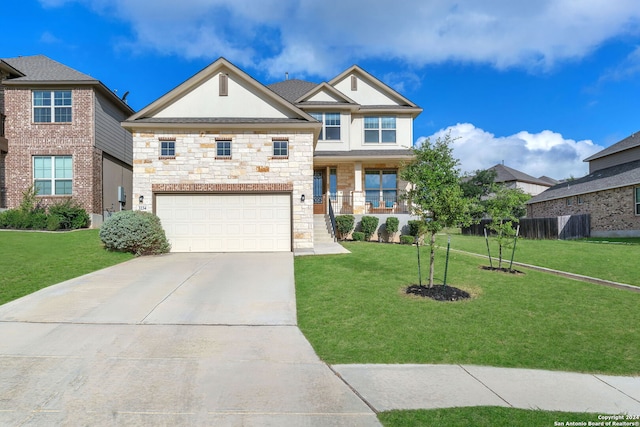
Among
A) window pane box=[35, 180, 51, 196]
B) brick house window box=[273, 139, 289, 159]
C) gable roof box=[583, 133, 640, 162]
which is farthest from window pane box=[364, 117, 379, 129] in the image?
gable roof box=[583, 133, 640, 162]

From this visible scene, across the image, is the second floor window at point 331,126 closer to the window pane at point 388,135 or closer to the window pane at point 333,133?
the window pane at point 333,133

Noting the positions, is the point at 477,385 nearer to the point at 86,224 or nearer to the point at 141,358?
the point at 141,358

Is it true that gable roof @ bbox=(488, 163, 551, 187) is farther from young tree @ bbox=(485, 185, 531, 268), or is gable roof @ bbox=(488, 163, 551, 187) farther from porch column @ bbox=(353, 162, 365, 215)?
young tree @ bbox=(485, 185, 531, 268)


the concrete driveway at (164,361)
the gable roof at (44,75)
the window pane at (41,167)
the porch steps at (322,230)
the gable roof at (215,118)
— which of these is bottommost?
the concrete driveway at (164,361)

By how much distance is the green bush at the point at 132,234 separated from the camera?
1286 cm

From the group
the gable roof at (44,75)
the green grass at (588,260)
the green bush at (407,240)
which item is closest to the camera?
the green grass at (588,260)

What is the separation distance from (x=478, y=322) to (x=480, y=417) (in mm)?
3143

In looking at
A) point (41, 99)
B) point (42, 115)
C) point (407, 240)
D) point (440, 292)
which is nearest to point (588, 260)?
point (407, 240)

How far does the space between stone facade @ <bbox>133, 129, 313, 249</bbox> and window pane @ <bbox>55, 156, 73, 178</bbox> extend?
22.8ft

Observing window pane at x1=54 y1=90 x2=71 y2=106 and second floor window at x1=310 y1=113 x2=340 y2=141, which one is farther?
second floor window at x1=310 y1=113 x2=340 y2=141

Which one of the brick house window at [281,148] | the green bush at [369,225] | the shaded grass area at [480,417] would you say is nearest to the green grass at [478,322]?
the shaded grass area at [480,417]

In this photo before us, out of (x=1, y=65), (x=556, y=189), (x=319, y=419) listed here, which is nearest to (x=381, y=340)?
(x=319, y=419)

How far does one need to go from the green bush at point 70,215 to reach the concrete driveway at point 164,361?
10.6 metres

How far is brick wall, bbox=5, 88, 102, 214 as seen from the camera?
60.6 ft
